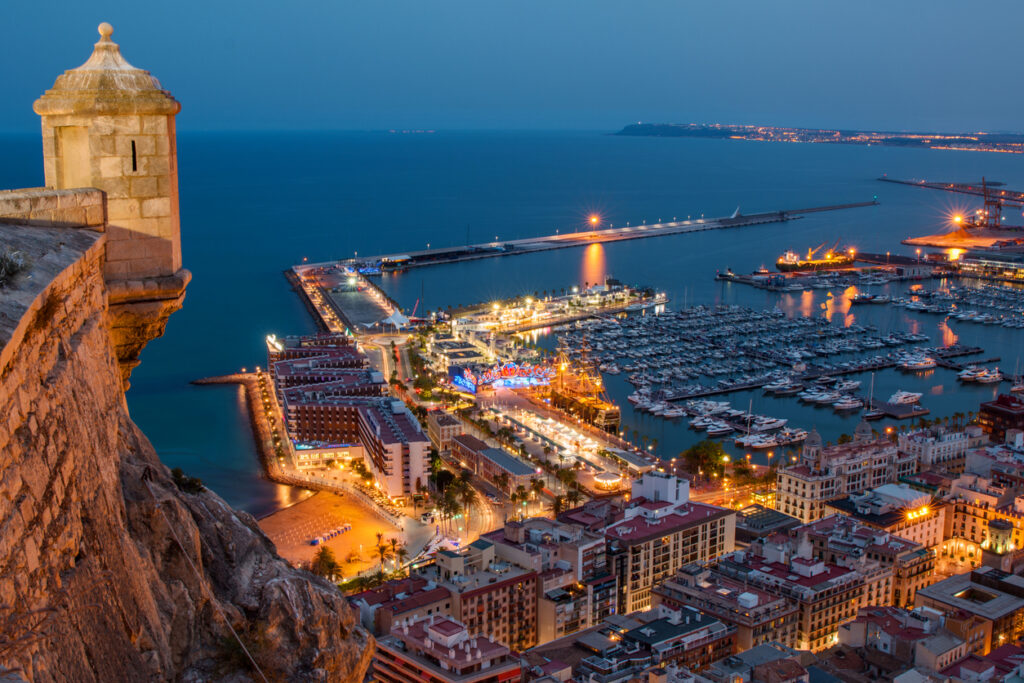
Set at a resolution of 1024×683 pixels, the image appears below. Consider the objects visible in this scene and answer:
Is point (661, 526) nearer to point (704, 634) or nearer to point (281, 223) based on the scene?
point (704, 634)

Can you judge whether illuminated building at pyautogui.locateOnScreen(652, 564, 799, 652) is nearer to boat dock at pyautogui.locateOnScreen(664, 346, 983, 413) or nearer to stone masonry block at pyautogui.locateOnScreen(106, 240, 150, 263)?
stone masonry block at pyautogui.locateOnScreen(106, 240, 150, 263)

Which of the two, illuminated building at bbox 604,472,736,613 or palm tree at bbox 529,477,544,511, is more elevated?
illuminated building at bbox 604,472,736,613

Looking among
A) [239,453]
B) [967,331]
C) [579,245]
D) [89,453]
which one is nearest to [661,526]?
[239,453]

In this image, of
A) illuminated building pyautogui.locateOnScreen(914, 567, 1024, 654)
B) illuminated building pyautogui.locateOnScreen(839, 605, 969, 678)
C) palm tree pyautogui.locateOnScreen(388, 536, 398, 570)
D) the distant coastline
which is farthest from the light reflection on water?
the distant coastline

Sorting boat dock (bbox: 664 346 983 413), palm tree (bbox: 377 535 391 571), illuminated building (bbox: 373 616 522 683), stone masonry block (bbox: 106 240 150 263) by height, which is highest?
stone masonry block (bbox: 106 240 150 263)

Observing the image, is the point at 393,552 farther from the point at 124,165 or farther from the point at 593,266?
the point at 593,266

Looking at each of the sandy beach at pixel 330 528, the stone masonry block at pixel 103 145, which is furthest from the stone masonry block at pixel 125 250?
the sandy beach at pixel 330 528
